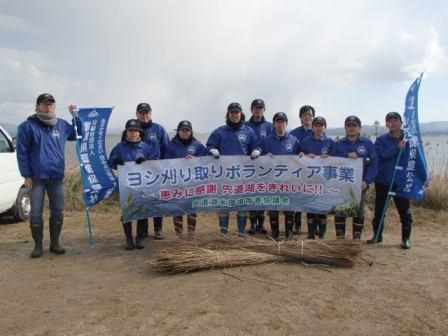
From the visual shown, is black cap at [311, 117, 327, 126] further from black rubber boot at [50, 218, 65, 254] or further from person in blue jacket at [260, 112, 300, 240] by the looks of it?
black rubber boot at [50, 218, 65, 254]

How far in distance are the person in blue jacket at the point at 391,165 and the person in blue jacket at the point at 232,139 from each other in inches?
68.9

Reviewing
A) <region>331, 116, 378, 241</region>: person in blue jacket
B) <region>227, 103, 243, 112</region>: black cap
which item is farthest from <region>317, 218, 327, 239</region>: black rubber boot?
<region>227, 103, 243, 112</region>: black cap

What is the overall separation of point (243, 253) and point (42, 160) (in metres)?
2.75

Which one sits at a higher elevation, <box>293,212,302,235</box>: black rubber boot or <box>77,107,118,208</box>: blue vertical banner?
<box>77,107,118,208</box>: blue vertical banner

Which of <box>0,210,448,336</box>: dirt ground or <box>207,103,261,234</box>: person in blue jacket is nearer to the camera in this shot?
<box>0,210,448,336</box>: dirt ground

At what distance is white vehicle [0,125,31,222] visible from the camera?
687 cm

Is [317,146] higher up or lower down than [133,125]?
lower down

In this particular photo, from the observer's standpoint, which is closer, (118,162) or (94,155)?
(118,162)

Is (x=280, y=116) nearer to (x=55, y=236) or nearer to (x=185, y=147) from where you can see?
(x=185, y=147)

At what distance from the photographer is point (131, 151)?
552 centimetres

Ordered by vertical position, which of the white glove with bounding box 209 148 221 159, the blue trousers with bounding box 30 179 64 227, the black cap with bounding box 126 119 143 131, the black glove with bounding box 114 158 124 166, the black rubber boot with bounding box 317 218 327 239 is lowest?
the black rubber boot with bounding box 317 218 327 239

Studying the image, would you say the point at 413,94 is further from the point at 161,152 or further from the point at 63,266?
the point at 63,266

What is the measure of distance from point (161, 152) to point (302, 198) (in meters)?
2.15

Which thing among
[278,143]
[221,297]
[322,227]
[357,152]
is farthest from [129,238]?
[357,152]
